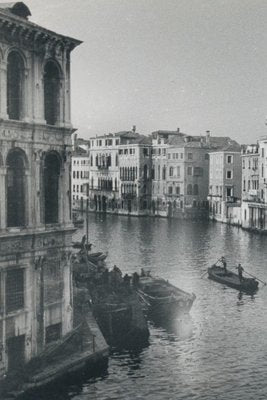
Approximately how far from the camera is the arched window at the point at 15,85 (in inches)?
874

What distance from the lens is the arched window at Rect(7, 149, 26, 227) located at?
22344mm

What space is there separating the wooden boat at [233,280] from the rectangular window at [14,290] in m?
19.5

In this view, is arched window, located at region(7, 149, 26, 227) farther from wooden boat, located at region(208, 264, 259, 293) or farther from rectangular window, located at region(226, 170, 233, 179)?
rectangular window, located at region(226, 170, 233, 179)

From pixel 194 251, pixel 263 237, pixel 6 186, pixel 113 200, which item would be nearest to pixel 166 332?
pixel 6 186

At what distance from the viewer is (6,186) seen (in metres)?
22.0

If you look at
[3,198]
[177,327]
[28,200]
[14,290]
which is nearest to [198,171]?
[177,327]

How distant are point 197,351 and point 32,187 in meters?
10.2

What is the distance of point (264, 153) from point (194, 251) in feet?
82.5

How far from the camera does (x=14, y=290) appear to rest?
22.3m

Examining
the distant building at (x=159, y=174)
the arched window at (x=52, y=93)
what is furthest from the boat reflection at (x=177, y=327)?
the distant building at (x=159, y=174)

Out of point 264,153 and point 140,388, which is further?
point 264,153

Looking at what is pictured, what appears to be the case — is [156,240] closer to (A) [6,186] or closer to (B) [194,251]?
(B) [194,251]

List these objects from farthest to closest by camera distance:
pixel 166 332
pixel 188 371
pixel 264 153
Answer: pixel 264 153, pixel 166 332, pixel 188 371

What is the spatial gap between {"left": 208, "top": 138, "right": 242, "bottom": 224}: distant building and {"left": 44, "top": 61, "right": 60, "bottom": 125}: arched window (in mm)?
63506
